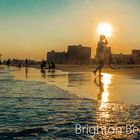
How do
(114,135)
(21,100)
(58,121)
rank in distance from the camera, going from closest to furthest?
(114,135) < (58,121) < (21,100)

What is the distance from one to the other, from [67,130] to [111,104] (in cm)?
357

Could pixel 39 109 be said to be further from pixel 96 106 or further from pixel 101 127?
pixel 101 127

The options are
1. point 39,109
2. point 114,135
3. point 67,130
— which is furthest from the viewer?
point 39,109

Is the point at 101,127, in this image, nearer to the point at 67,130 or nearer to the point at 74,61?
the point at 67,130

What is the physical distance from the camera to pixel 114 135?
22.0 ft

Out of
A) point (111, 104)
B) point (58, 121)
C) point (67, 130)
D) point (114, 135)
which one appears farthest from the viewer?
point (111, 104)

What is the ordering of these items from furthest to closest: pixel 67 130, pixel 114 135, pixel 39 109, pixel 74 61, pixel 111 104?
pixel 74 61 < pixel 111 104 < pixel 39 109 < pixel 67 130 < pixel 114 135

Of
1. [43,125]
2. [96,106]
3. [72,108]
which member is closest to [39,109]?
[72,108]

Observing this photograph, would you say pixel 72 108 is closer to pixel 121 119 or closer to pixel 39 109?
pixel 39 109

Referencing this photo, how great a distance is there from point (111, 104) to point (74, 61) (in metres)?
111

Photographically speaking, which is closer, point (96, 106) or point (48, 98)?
point (96, 106)

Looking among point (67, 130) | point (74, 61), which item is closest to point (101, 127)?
point (67, 130)

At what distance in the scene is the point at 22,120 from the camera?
817 centimetres

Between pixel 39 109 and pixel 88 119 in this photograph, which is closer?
pixel 88 119
